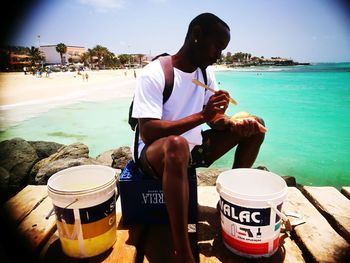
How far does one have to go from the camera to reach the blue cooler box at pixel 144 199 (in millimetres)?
1946

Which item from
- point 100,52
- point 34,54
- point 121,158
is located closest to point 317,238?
point 121,158

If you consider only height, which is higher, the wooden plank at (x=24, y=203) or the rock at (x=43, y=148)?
the wooden plank at (x=24, y=203)

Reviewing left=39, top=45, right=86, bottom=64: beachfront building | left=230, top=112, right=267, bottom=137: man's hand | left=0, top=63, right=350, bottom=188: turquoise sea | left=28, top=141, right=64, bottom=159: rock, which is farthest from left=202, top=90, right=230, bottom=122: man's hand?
left=39, top=45, right=86, bottom=64: beachfront building

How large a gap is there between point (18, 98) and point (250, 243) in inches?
738

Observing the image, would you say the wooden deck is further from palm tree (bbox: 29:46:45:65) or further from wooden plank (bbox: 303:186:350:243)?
palm tree (bbox: 29:46:45:65)

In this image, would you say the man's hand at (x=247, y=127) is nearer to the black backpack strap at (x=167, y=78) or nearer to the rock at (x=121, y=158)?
the black backpack strap at (x=167, y=78)

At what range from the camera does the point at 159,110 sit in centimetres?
181

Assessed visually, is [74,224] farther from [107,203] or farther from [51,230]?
[51,230]

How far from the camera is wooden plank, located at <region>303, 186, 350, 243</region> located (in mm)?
1945

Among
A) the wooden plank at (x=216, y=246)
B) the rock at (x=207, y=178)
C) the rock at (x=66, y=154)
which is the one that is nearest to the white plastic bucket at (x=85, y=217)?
the wooden plank at (x=216, y=246)

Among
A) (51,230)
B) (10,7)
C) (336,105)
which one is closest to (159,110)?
(10,7)

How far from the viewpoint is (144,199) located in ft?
6.54

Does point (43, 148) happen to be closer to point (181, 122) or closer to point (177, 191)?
point (181, 122)

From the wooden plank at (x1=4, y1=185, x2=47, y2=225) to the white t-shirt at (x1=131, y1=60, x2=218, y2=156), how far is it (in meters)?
1.07
